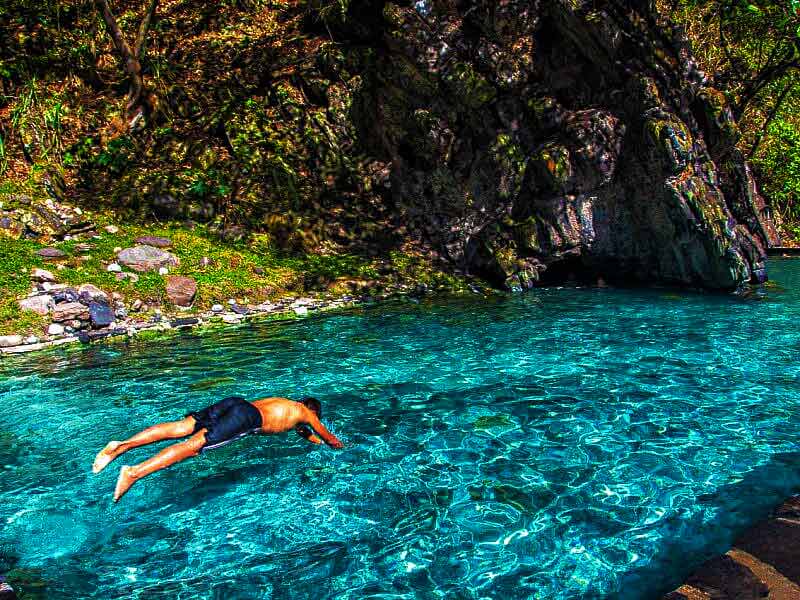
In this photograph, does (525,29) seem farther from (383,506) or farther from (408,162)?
(383,506)

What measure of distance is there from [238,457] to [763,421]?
6.87 meters

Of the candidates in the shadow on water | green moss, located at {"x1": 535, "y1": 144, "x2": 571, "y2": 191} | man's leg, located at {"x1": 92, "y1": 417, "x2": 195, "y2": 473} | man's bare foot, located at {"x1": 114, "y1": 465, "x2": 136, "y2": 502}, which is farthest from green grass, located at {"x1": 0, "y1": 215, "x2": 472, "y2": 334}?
the shadow on water

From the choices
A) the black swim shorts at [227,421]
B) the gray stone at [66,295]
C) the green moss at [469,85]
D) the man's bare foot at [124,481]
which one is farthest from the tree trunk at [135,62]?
the man's bare foot at [124,481]

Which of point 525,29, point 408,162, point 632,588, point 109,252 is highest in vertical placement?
point 525,29

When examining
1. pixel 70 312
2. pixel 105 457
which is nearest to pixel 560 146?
pixel 70 312

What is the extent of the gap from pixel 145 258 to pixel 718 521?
14484mm

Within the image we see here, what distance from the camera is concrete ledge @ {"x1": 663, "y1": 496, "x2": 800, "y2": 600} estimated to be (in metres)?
3.82

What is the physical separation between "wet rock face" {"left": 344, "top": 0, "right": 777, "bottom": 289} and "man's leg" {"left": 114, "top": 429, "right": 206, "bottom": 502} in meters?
13.8

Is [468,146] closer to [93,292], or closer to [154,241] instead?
[154,241]

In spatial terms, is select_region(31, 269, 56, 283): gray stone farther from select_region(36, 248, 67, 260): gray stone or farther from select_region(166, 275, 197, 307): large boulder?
select_region(166, 275, 197, 307): large boulder

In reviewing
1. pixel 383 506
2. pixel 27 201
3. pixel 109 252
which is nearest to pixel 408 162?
pixel 109 252

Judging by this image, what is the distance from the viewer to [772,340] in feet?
37.2

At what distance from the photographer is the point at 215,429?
6.01 meters

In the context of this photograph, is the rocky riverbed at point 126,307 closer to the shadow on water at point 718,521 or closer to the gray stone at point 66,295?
the gray stone at point 66,295
